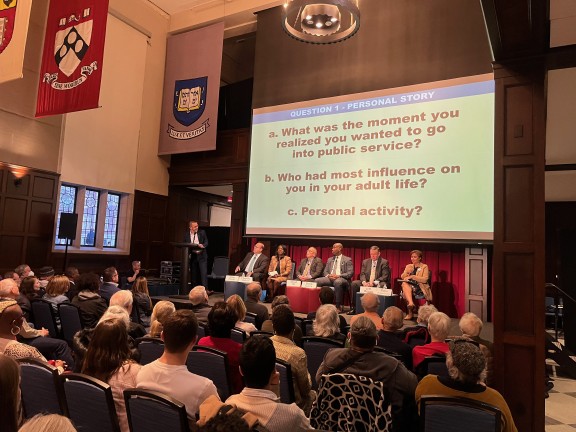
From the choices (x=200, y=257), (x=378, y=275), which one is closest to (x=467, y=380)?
(x=378, y=275)

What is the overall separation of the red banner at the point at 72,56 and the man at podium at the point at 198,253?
2797 mm

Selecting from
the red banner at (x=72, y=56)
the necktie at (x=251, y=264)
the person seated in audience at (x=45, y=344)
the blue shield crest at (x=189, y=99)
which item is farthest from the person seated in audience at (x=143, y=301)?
the blue shield crest at (x=189, y=99)

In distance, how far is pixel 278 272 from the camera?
733 cm

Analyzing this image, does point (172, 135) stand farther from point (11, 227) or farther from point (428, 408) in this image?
point (428, 408)

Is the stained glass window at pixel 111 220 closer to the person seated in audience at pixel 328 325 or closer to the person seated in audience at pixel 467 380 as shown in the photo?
the person seated in audience at pixel 328 325

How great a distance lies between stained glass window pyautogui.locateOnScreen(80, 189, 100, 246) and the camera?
9031 millimetres

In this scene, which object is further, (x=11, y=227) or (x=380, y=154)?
(x=11, y=227)

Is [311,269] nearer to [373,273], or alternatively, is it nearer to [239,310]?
[373,273]

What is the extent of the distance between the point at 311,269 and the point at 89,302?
12.6 feet

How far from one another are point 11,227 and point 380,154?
263 inches

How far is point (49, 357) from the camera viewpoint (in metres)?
3.36

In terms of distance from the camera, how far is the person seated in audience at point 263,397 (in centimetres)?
143

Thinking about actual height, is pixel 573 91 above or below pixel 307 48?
below

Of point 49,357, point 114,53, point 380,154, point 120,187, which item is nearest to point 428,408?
point 49,357
